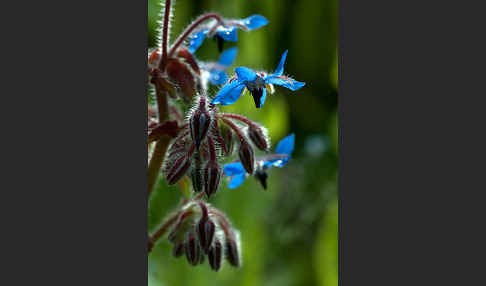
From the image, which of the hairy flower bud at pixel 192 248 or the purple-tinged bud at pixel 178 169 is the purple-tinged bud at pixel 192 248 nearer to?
the hairy flower bud at pixel 192 248

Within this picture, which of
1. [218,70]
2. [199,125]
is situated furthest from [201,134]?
[218,70]

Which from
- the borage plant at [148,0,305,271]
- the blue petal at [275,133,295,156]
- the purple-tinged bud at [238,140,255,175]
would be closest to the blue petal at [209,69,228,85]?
the borage plant at [148,0,305,271]

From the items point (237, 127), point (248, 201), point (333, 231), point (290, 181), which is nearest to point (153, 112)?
point (237, 127)

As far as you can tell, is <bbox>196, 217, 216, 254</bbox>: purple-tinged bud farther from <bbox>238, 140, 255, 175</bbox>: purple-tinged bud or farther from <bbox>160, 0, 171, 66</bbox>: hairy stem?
<bbox>160, 0, 171, 66</bbox>: hairy stem

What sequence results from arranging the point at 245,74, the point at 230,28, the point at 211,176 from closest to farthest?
the point at 245,74 < the point at 211,176 < the point at 230,28

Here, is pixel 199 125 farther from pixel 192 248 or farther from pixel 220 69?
pixel 220 69

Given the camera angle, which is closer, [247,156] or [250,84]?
[250,84]
